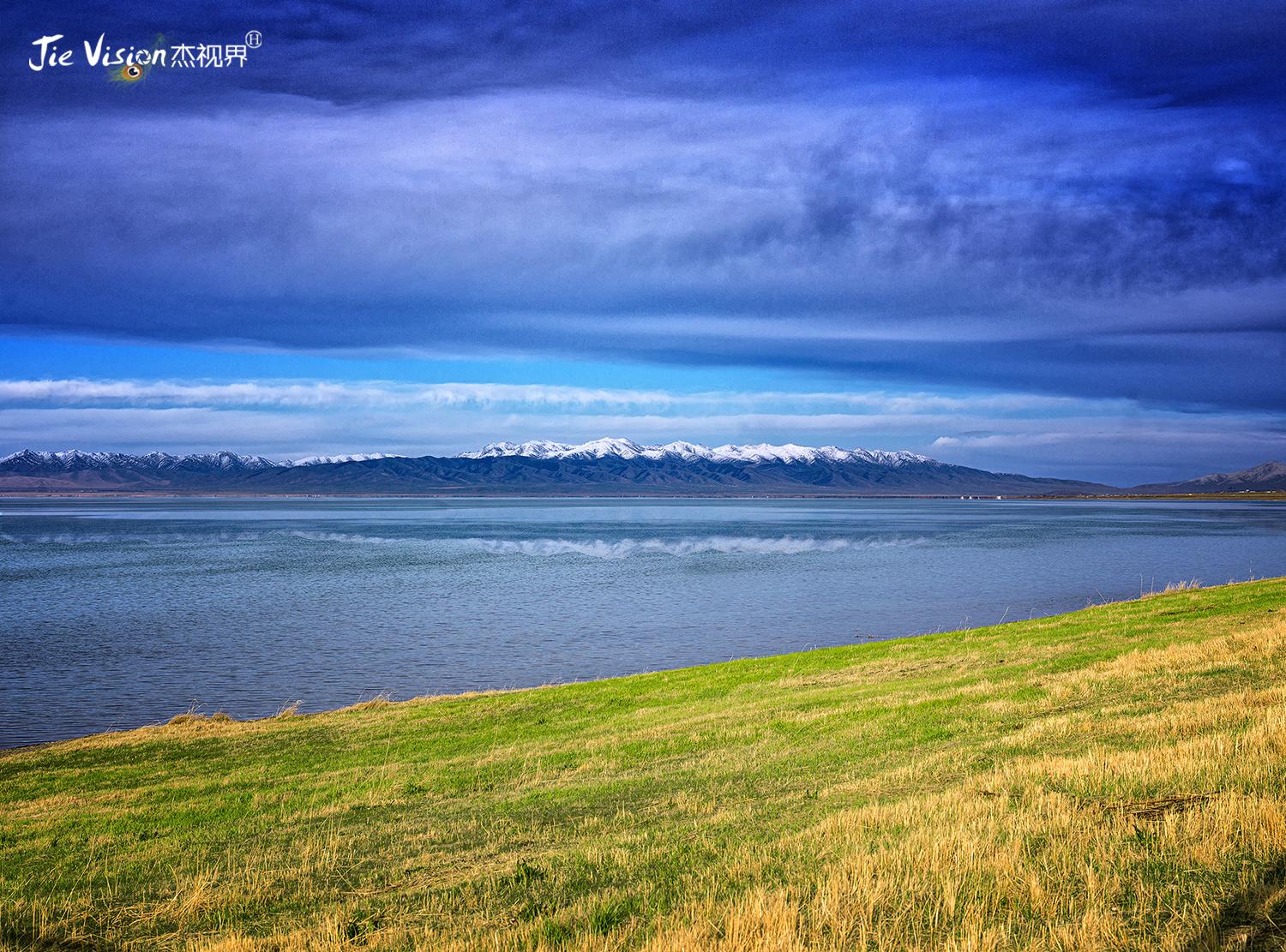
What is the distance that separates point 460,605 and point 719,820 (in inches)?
1634

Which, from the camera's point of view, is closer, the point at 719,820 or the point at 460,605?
the point at 719,820

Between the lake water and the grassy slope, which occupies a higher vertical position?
the grassy slope

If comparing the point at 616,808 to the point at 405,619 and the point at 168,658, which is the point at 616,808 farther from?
the point at 405,619

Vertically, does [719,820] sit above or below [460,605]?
above

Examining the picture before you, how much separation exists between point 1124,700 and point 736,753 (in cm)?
669

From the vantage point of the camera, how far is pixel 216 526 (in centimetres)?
14238

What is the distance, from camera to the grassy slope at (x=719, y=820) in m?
6.76

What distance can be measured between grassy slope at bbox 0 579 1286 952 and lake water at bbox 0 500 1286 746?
29.6ft

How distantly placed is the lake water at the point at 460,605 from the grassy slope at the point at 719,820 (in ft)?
29.6

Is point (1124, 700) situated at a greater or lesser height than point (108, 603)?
greater

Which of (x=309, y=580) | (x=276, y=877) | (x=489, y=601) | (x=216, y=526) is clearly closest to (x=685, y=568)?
(x=489, y=601)

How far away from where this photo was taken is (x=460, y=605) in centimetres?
5069

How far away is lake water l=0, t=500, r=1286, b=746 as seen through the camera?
3172cm

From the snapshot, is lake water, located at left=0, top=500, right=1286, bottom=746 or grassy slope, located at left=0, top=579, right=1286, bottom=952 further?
lake water, located at left=0, top=500, right=1286, bottom=746
